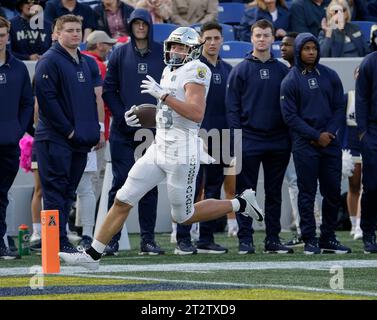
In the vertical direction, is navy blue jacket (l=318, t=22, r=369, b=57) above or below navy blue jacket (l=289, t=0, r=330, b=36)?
below

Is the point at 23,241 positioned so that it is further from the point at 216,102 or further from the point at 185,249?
the point at 216,102

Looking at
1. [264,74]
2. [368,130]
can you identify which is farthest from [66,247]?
[368,130]

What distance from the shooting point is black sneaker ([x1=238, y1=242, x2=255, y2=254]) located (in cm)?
1055

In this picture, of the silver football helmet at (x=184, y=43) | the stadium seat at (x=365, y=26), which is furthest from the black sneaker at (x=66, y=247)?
the stadium seat at (x=365, y=26)

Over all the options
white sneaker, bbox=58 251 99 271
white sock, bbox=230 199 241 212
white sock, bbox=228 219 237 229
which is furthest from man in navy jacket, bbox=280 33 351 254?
white sneaker, bbox=58 251 99 271

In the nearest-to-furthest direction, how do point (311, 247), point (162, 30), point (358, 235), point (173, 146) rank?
point (173, 146) → point (311, 247) → point (358, 235) → point (162, 30)

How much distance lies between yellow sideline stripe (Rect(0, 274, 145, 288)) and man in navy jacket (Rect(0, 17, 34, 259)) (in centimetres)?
210

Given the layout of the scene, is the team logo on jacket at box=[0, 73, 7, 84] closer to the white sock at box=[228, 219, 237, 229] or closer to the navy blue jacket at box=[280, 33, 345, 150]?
the navy blue jacket at box=[280, 33, 345, 150]

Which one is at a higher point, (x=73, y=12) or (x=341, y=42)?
(x=73, y=12)

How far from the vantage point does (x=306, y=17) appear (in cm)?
1529

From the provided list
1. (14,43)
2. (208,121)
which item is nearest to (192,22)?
(14,43)

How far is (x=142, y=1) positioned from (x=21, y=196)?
2.97 meters

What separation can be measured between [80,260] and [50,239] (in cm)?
31

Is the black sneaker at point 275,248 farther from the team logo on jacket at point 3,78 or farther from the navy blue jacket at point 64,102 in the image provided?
the team logo on jacket at point 3,78
